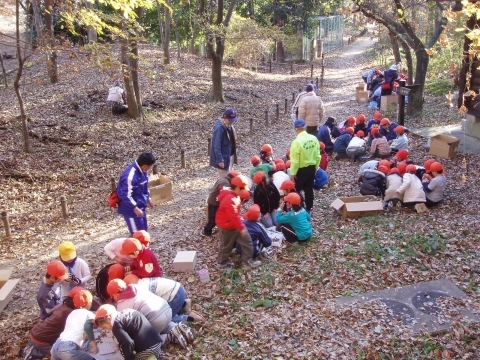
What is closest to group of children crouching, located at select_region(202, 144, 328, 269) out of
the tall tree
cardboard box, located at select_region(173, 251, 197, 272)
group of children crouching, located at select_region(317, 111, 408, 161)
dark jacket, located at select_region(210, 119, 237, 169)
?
cardboard box, located at select_region(173, 251, 197, 272)

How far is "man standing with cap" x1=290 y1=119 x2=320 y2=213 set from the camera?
7.66 metres

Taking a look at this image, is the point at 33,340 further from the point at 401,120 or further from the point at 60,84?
the point at 60,84

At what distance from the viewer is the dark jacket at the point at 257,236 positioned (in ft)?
22.2

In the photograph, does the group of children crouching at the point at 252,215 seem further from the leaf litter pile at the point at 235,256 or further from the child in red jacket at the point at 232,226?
the leaf litter pile at the point at 235,256

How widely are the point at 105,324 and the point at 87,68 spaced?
1857cm

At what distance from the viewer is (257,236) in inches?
268

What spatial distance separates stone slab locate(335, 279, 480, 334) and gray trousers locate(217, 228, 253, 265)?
1.53 meters

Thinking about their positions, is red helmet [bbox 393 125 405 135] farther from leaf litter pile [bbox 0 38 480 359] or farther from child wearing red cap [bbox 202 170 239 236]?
child wearing red cap [bbox 202 170 239 236]

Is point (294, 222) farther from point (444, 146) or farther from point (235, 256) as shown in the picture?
point (444, 146)

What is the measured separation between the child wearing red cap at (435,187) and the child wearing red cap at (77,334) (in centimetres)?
635

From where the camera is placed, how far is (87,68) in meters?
20.7

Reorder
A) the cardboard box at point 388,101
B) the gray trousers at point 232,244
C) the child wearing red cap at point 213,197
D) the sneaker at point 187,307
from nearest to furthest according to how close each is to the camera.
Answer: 1. the sneaker at point 187,307
2. the gray trousers at point 232,244
3. the child wearing red cap at point 213,197
4. the cardboard box at point 388,101

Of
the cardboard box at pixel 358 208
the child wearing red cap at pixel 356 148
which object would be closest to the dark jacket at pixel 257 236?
the cardboard box at pixel 358 208

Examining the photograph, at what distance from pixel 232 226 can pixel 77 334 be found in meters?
2.60
